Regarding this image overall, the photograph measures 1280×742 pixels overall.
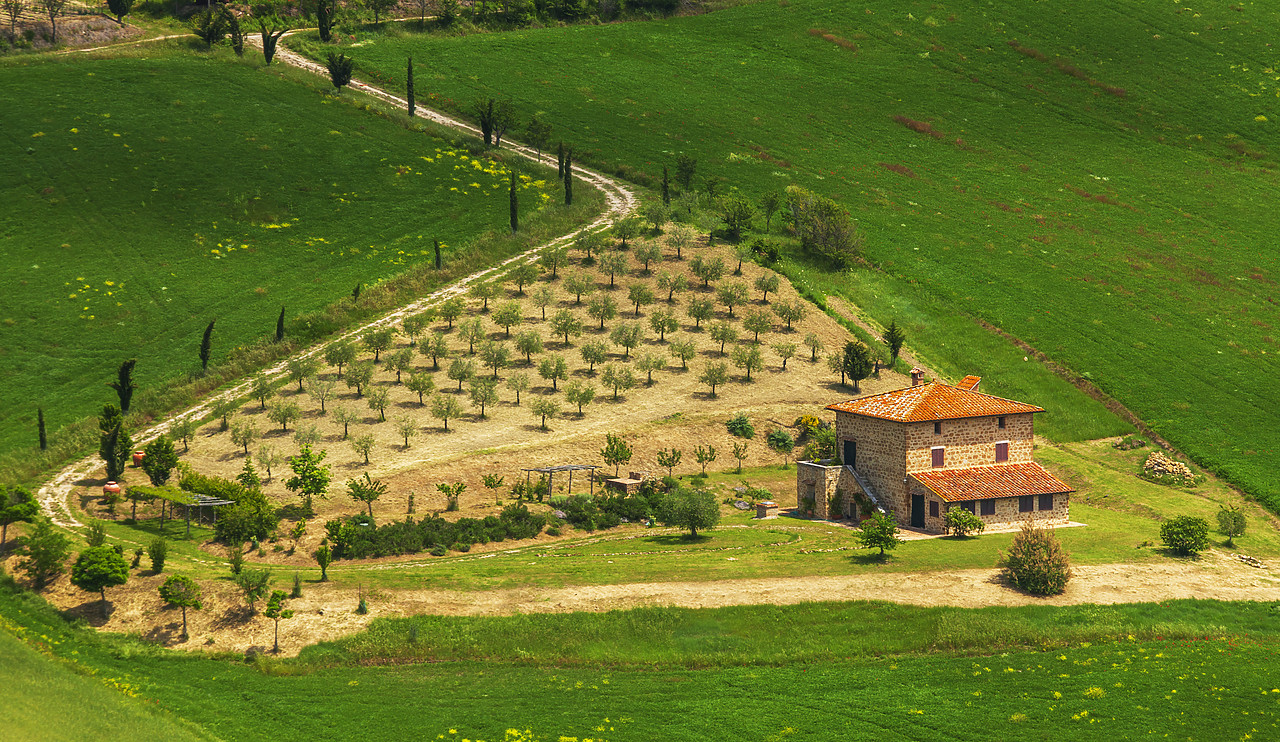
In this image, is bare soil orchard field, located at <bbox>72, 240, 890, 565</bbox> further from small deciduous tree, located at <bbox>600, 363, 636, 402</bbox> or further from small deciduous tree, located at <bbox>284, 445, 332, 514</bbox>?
small deciduous tree, located at <bbox>284, 445, 332, 514</bbox>

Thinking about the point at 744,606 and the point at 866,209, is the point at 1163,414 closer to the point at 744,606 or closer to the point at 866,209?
the point at 866,209

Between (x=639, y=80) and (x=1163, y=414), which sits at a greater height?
(x=639, y=80)

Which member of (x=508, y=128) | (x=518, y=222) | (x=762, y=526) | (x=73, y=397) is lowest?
(x=762, y=526)

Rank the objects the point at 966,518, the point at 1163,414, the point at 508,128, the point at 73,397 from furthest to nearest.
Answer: the point at 508,128
the point at 1163,414
the point at 73,397
the point at 966,518

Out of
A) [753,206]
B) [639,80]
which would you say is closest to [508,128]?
[639,80]

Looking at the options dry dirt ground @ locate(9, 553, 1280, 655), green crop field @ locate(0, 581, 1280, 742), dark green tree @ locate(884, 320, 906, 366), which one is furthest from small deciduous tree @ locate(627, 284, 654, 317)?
green crop field @ locate(0, 581, 1280, 742)

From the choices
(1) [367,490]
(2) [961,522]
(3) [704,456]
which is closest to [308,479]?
(1) [367,490]

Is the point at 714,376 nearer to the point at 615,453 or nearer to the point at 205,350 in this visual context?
the point at 615,453
